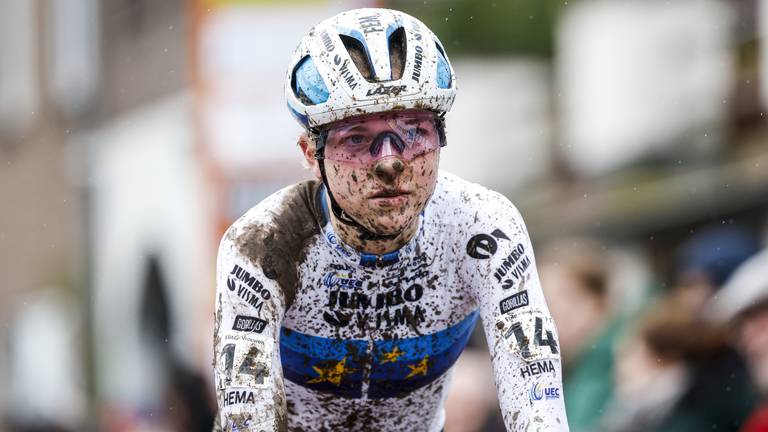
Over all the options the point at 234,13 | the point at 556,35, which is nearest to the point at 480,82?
the point at 556,35

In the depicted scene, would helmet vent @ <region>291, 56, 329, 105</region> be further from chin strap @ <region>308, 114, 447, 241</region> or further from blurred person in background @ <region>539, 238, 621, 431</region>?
blurred person in background @ <region>539, 238, 621, 431</region>

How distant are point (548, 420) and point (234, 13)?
9471mm

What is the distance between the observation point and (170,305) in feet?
86.0

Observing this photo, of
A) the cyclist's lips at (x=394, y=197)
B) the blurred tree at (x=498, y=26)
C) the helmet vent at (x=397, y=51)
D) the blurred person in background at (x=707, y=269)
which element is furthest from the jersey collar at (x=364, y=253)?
the blurred tree at (x=498, y=26)

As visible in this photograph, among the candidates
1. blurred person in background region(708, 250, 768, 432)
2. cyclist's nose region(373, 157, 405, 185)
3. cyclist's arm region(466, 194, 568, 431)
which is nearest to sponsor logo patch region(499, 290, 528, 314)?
cyclist's arm region(466, 194, 568, 431)

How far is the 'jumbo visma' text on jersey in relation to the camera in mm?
5109

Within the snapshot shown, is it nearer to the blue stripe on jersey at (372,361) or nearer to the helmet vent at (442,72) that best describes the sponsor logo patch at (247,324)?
the blue stripe on jersey at (372,361)

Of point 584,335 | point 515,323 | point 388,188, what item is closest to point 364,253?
point 388,188

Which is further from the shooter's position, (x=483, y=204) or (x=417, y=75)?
(x=483, y=204)

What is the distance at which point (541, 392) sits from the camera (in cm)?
509

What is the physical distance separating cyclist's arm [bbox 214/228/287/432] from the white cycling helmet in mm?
563

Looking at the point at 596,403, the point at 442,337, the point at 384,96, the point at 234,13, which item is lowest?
the point at 596,403

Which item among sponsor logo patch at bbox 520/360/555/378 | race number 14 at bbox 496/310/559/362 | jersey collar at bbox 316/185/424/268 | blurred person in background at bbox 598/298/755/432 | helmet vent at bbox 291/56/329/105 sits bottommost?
blurred person in background at bbox 598/298/755/432

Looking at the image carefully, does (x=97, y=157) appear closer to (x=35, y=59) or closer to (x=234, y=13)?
(x=35, y=59)
